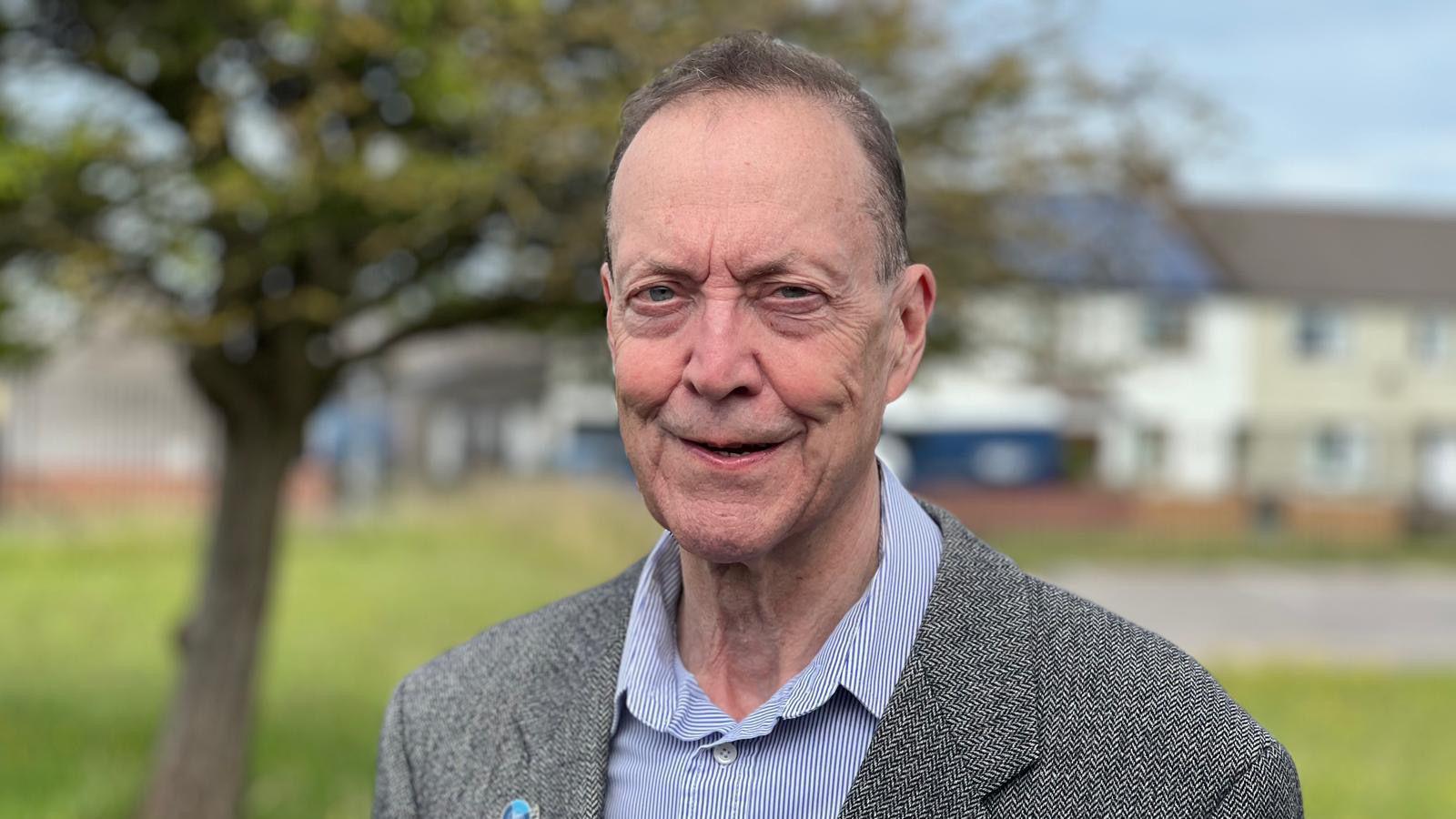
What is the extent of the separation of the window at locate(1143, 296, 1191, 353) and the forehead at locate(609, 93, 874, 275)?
3489 centimetres

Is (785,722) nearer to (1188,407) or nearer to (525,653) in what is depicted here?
(525,653)

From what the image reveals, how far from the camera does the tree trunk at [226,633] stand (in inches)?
319

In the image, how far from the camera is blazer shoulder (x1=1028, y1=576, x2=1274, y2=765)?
1.77 m

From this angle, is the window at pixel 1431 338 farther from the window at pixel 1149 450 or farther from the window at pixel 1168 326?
the window at pixel 1149 450

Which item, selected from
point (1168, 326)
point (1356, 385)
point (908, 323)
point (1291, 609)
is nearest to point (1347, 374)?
point (1356, 385)

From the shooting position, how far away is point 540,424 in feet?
130

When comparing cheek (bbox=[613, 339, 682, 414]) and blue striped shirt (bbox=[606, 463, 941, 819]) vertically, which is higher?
cheek (bbox=[613, 339, 682, 414])

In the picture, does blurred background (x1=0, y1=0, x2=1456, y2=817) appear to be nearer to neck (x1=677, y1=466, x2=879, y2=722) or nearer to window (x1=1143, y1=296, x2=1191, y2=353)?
neck (x1=677, y1=466, x2=879, y2=722)

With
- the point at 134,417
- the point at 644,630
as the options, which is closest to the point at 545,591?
the point at 134,417

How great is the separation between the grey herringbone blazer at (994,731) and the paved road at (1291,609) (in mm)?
14776

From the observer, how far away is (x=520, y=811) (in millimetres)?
2000

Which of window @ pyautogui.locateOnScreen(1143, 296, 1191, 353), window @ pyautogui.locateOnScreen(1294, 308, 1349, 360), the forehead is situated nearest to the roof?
window @ pyautogui.locateOnScreen(1294, 308, 1349, 360)

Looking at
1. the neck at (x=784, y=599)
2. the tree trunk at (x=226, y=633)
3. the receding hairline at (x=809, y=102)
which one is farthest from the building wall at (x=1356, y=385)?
the receding hairline at (x=809, y=102)

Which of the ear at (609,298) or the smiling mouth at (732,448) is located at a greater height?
the ear at (609,298)
